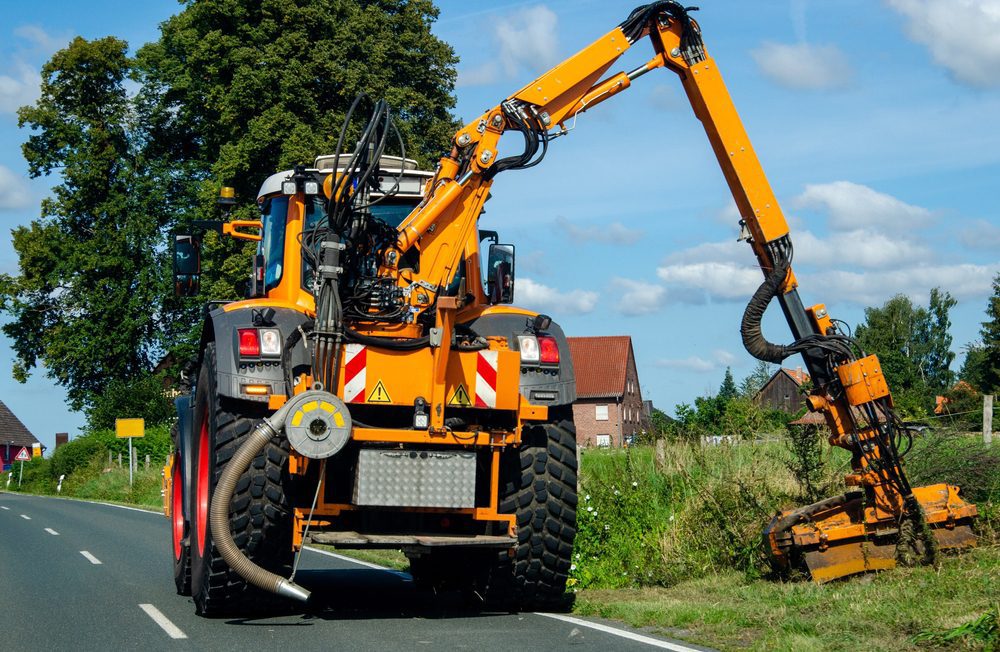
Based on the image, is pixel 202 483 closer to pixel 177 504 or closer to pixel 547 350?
pixel 177 504

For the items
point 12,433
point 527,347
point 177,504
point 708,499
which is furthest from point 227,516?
point 12,433

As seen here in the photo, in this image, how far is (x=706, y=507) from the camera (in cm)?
1169

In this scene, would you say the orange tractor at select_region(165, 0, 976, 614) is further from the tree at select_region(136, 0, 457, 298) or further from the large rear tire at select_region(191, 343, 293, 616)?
the tree at select_region(136, 0, 457, 298)

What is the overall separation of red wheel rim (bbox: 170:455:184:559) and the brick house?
6043 centimetres

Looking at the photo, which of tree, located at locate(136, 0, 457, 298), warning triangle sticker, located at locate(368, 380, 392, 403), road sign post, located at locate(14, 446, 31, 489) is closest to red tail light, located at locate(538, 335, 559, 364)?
warning triangle sticker, located at locate(368, 380, 392, 403)

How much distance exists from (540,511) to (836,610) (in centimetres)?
221

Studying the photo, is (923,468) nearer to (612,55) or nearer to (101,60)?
(612,55)

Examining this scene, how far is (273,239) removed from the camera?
9.81 meters

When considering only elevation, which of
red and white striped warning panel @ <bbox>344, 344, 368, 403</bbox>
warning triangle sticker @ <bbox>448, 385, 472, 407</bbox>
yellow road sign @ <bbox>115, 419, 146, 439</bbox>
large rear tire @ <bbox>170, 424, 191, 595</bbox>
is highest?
yellow road sign @ <bbox>115, 419, 146, 439</bbox>

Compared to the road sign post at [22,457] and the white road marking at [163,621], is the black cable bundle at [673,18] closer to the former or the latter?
the white road marking at [163,621]

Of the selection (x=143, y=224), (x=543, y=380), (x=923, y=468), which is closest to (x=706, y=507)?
(x=923, y=468)

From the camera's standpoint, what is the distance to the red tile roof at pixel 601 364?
7356cm

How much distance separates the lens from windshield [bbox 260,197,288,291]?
9664 mm

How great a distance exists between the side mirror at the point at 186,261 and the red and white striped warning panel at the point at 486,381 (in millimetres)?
3387
